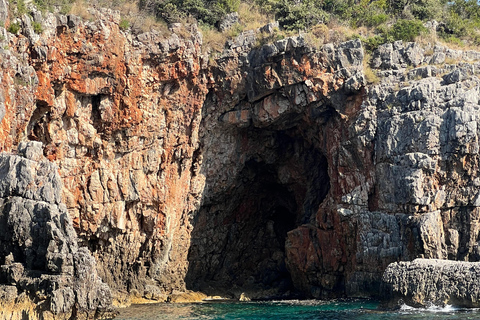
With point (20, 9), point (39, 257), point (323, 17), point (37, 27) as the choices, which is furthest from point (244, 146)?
point (39, 257)

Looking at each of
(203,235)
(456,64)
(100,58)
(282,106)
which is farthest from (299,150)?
(100,58)

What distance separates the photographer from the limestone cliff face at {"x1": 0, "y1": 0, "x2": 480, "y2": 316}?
33.6 metres

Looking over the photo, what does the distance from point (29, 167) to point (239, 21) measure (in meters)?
16.9

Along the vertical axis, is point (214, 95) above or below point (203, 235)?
above

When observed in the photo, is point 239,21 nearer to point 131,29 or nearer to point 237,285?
point 131,29

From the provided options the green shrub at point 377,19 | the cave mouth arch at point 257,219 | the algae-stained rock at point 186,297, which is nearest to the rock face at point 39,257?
the algae-stained rock at point 186,297

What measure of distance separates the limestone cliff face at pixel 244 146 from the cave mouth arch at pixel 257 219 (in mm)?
119

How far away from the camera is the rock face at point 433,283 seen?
28828mm

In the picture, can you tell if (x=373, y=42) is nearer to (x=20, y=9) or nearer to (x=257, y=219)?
(x=257, y=219)

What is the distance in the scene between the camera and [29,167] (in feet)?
89.0

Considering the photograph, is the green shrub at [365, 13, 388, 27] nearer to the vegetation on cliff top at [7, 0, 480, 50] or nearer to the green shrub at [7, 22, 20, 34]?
the vegetation on cliff top at [7, 0, 480, 50]

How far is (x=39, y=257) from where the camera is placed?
2634 cm

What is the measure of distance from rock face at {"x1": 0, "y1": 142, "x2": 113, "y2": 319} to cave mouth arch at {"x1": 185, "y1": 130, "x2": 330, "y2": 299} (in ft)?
43.3

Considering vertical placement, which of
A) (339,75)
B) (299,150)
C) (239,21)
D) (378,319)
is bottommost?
(378,319)
